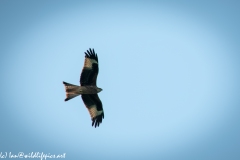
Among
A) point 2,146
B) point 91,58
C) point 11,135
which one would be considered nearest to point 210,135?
point 11,135

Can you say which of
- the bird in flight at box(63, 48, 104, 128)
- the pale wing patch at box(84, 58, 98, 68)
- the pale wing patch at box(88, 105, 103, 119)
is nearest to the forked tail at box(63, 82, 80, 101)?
the bird in flight at box(63, 48, 104, 128)

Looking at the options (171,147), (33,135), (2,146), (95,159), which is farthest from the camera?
(171,147)

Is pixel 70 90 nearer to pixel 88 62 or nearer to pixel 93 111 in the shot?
pixel 88 62

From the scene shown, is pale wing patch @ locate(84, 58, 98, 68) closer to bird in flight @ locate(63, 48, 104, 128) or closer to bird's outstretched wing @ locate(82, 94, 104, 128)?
bird in flight @ locate(63, 48, 104, 128)

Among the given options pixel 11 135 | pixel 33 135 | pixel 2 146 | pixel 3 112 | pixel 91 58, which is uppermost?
pixel 3 112

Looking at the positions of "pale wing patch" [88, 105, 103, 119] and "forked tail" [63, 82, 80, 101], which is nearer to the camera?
"forked tail" [63, 82, 80, 101]

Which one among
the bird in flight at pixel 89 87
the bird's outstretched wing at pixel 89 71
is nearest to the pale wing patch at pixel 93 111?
the bird in flight at pixel 89 87

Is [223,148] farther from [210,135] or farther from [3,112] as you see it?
[3,112]

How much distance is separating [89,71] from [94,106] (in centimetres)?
179

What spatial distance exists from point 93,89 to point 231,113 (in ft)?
341

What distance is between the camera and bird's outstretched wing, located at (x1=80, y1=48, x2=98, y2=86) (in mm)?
Answer: 17172

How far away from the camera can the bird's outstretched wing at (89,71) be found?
17.2 metres

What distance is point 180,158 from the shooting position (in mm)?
73688

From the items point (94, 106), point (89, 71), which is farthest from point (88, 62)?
point (94, 106)
